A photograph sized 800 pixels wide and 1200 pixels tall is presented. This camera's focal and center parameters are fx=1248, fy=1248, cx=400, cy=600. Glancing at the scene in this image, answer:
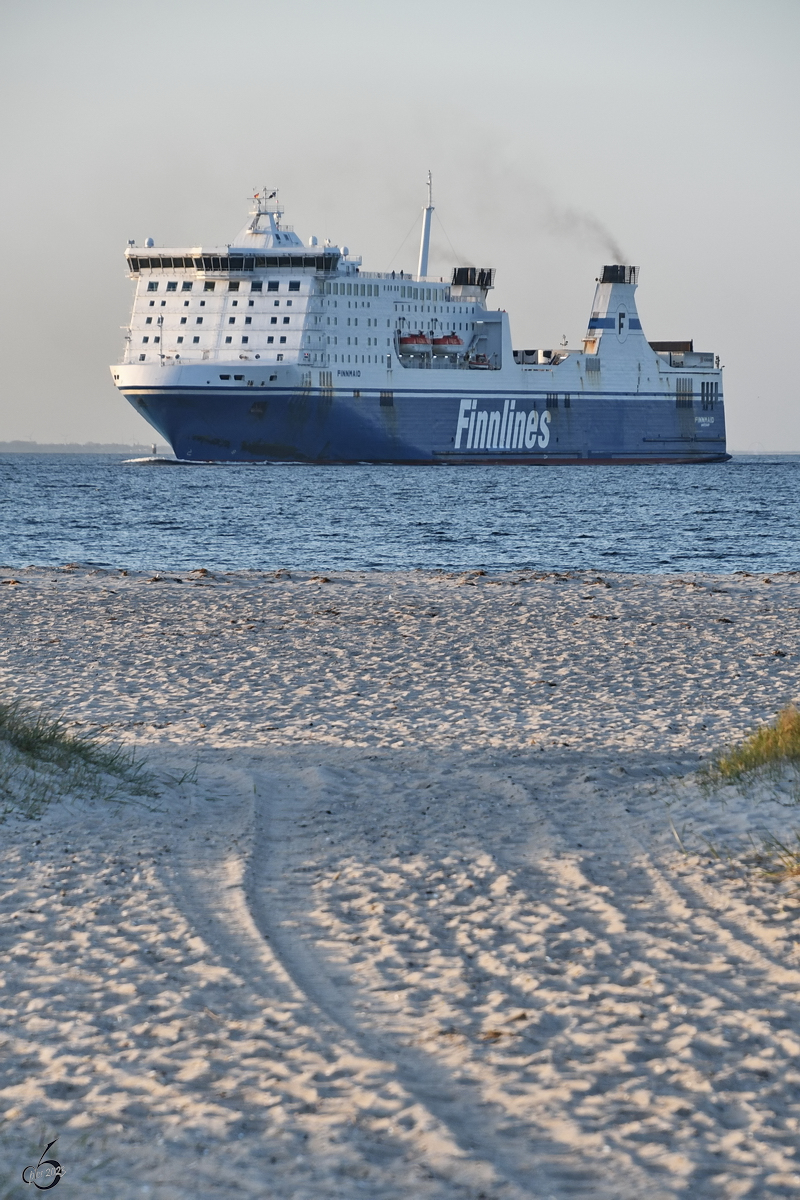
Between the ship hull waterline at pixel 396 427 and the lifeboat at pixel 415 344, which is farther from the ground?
the lifeboat at pixel 415 344

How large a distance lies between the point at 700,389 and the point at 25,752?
71407 millimetres

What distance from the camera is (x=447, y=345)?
212ft

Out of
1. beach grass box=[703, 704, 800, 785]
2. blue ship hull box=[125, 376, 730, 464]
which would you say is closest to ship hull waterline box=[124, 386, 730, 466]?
blue ship hull box=[125, 376, 730, 464]

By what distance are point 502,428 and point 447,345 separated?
202 inches

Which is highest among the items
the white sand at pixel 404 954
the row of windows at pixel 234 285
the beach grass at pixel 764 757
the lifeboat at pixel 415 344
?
the row of windows at pixel 234 285

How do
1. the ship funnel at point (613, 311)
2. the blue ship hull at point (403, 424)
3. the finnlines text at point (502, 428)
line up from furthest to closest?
the ship funnel at point (613, 311)
the finnlines text at point (502, 428)
the blue ship hull at point (403, 424)

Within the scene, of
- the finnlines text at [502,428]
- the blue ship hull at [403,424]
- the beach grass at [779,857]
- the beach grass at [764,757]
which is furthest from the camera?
the finnlines text at [502,428]

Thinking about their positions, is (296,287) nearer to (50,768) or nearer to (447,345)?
(447,345)

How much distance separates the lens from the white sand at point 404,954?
3131 mm

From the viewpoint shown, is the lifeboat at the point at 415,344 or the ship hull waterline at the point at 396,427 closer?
the ship hull waterline at the point at 396,427

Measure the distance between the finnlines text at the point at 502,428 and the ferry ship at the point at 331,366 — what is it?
74 millimetres

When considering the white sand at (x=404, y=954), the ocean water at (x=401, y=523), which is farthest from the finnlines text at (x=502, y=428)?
the white sand at (x=404, y=954)

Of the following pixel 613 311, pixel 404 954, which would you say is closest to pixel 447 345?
pixel 613 311

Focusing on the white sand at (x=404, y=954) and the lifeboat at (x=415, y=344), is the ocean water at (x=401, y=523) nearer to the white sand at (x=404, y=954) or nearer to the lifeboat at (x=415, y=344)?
the lifeboat at (x=415, y=344)
